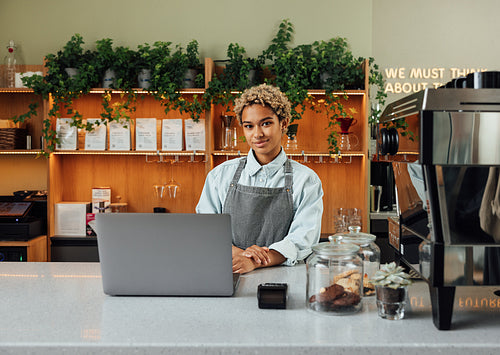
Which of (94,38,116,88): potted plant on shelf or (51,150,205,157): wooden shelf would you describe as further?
(51,150,205,157): wooden shelf

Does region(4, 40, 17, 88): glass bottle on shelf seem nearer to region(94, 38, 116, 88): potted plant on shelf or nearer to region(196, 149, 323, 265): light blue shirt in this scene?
region(94, 38, 116, 88): potted plant on shelf

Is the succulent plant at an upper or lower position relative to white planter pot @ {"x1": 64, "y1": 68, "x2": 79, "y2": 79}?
lower

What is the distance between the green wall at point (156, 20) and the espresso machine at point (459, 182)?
3151mm

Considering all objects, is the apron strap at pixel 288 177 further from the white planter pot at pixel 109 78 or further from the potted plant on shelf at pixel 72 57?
the potted plant on shelf at pixel 72 57

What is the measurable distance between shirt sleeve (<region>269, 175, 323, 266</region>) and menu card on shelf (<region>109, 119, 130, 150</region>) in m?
2.14

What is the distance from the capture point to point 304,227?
6.83ft

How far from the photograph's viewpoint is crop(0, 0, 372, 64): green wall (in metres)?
4.12

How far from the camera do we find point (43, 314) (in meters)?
1.26

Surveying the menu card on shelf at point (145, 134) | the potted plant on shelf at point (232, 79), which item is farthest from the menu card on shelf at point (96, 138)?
the potted plant on shelf at point (232, 79)

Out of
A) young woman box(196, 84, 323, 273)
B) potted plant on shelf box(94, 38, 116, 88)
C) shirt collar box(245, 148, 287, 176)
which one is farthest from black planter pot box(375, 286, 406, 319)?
potted plant on shelf box(94, 38, 116, 88)

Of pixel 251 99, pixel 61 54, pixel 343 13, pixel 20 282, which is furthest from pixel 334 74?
pixel 20 282

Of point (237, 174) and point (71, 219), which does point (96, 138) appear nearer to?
point (71, 219)

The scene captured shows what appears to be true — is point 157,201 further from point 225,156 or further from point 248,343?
point 248,343

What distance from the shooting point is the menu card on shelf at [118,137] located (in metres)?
3.93
